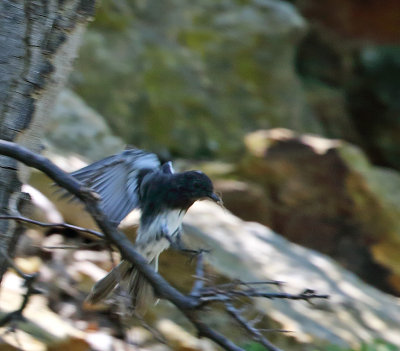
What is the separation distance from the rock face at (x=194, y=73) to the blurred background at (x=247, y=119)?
18 millimetres

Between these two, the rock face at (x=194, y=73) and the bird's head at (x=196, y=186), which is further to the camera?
the rock face at (x=194, y=73)

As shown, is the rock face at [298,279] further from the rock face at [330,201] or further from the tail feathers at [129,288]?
the rock face at [330,201]

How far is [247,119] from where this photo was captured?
382 inches

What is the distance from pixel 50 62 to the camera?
7.55 feet

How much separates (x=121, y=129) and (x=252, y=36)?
10.2 feet

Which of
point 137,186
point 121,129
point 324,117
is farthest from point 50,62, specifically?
point 324,117

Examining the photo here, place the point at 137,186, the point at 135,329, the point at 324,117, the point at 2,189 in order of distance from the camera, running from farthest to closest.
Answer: the point at 324,117
the point at 135,329
the point at 137,186
the point at 2,189

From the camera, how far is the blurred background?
7.16 meters

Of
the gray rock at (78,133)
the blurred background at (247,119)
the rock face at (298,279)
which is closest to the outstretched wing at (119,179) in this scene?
the rock face at (298,279)

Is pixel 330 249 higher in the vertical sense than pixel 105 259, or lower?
lower

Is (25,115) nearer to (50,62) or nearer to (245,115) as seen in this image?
(50,62)

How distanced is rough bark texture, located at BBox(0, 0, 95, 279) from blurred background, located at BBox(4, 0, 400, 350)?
247 centimetres

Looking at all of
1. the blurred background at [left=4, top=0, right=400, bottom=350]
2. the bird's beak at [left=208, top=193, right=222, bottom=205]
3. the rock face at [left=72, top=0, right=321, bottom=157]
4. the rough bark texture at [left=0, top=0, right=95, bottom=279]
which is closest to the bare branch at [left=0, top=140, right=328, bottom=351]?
the rough bark texture at [left=0, top=0, right=95, bottom=279]

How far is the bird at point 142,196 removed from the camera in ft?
8.72
